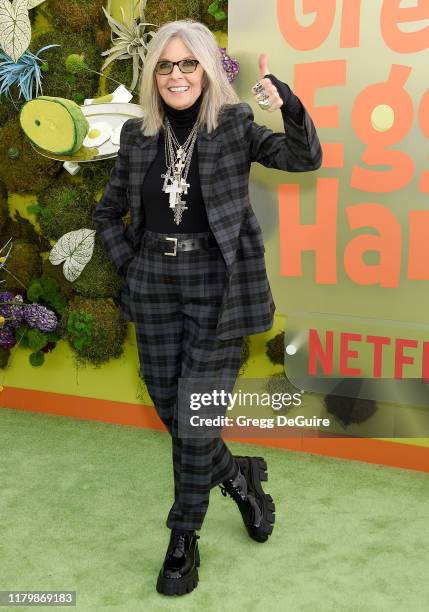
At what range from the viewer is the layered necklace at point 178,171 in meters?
2.02

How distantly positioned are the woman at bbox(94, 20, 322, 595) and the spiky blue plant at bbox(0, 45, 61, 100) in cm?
99

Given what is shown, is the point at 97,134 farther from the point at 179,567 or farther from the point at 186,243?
the point at 179,567

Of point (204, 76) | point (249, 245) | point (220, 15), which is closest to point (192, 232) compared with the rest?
point (249, 245)

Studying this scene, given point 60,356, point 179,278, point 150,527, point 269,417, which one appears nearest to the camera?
point 179,278

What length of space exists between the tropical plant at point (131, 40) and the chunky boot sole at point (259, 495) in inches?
56.4

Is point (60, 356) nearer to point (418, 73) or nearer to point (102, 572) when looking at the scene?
point (102, 572)

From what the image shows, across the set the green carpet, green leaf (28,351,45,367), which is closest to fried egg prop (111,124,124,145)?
green leaf (28,351,45,367)

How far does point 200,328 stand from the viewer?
2.04 m

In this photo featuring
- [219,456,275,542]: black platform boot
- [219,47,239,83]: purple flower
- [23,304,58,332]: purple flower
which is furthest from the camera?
[23,304,58,332]: purple flower

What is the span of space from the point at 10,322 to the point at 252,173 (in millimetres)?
1164

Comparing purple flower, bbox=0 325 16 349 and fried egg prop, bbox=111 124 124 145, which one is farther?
purple flower, bbox=0 325 16 349

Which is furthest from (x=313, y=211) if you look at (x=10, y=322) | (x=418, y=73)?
(x=10, y=322)

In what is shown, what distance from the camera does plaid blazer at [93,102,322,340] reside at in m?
1.99

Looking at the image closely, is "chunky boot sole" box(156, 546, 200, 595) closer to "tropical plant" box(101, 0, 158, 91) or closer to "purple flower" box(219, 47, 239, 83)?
"purple flower" box(219, 47, 239, 83)
